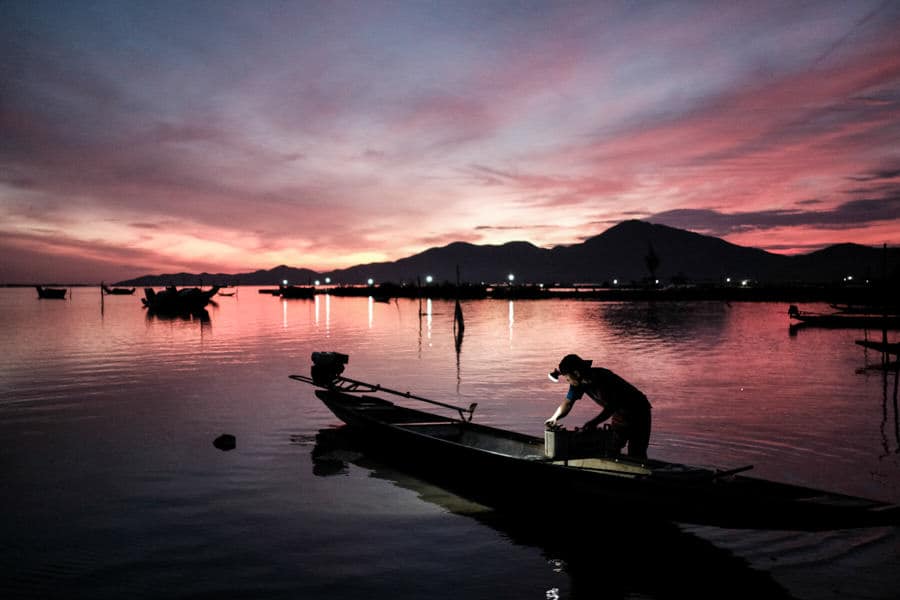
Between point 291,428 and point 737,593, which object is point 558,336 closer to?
point 291,428

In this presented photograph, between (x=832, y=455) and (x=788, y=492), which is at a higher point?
(x=788, y=492)

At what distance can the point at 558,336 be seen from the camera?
4697 centimetres

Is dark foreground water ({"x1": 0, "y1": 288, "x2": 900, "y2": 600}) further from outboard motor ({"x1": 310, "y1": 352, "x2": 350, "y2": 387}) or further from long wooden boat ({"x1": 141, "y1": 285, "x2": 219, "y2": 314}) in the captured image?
long wooden boat ({"x1": 141, "y1": 285, "x2": 219, "y2": 314})

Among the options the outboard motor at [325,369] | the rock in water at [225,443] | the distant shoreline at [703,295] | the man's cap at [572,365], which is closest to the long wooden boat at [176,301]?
the distant shoreline at [703,295]

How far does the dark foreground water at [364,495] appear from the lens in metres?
8.34

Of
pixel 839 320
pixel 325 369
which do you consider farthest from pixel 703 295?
pixel 325 369

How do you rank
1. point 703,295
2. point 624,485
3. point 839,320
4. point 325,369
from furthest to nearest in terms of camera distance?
point 703,295 < point 839,320 < point 325,369 < point 624,485

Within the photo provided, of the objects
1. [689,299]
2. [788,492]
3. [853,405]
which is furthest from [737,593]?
[689,299]

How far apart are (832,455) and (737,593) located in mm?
7594

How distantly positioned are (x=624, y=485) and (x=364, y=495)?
4.98 meters

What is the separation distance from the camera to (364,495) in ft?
39.0

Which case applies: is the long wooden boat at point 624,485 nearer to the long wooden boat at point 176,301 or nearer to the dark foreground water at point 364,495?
the dark foreground water at point 364,495

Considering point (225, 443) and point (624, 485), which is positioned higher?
point (624, 485)

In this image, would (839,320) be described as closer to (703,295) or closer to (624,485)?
(624,485)
